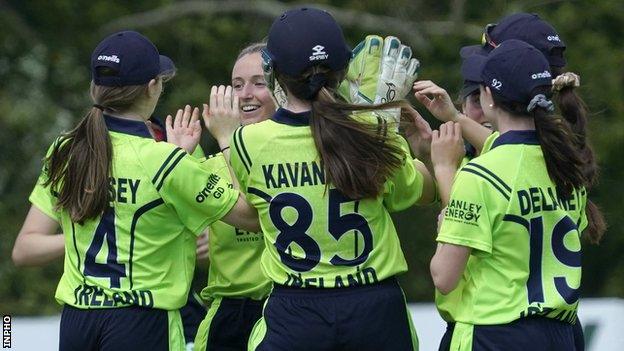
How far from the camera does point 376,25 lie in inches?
527

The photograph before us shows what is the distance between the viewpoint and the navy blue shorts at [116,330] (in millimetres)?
4988

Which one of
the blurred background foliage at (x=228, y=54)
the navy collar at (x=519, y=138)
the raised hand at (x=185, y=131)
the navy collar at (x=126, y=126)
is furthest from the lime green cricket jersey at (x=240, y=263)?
the blurred background foliage at (x=228, y=54)

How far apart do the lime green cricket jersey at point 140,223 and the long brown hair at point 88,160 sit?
0.15ft

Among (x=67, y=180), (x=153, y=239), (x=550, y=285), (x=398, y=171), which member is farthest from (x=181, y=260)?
(x=550, y=285)

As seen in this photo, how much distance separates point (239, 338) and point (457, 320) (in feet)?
4.02

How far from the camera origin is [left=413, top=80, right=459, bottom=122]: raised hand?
208 inches

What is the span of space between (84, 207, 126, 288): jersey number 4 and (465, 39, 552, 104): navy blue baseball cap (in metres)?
1.51

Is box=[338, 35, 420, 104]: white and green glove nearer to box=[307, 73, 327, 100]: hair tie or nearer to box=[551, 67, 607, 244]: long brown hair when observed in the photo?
box=[307, 73, 327, 100]: hair tie

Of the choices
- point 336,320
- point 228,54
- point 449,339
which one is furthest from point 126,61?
point 228,54

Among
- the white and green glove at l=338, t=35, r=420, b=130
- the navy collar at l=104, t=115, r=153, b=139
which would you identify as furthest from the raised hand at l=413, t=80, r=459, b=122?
the navy collar at l=104, t=115, r=153, b=139

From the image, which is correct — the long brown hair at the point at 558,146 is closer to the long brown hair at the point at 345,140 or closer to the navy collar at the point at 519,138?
the navy collar at the point at 519,138

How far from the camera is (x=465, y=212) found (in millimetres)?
4668

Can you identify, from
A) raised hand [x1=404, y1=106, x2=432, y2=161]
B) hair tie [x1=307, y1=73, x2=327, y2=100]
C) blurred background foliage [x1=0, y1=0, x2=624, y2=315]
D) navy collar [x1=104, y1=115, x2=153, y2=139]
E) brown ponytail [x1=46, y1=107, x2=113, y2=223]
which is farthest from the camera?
blurred background foliage [x1=0, y1=0, x2=624, y2=315]

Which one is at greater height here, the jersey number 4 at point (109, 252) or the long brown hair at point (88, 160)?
the long brown hair at point (88, 160)
